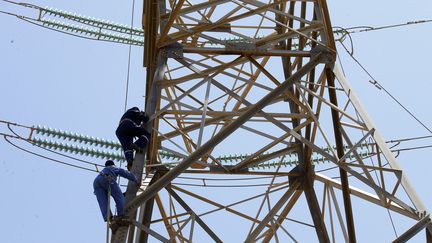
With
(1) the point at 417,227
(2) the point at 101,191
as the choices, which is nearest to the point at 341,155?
(1) the point at 417,227

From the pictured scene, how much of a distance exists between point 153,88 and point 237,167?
2757 millimetres

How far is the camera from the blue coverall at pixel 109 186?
17406 millimetres

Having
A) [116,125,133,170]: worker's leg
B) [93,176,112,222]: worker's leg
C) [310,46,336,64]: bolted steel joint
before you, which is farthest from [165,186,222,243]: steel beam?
[310,46,336,64]: bolted steel joint

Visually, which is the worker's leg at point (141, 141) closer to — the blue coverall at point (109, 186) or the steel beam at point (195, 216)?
the blue coverall at point (109, 186)

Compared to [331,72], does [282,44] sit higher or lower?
higher

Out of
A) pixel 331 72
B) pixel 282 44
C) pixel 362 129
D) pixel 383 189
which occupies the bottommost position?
pixel 383 189

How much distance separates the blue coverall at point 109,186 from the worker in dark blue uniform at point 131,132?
912mm

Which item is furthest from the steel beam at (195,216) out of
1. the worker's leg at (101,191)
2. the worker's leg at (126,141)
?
the worker's leg at (101,191)

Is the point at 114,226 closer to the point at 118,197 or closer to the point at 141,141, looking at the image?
the point at 118,197

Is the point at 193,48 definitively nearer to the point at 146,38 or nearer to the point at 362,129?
the point at 146,38

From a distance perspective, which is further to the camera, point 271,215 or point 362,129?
point 271,215

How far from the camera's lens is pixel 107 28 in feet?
113

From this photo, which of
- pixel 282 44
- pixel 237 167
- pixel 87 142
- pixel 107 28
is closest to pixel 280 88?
pixel 237 167

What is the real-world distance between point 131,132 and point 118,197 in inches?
77.8
